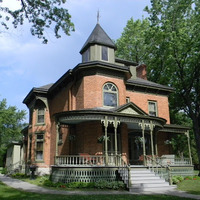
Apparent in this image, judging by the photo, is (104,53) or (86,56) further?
(86,56)

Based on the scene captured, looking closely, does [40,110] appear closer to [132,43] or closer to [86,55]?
[86,55]

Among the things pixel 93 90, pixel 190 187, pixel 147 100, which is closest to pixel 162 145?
pixel 147 100

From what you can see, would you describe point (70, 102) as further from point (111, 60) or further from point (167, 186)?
point (167, 186)

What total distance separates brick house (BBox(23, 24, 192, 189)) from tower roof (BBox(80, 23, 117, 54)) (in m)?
0.02

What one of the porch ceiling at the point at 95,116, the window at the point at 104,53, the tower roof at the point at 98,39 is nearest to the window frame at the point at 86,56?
the tower roof at the point at 98,39

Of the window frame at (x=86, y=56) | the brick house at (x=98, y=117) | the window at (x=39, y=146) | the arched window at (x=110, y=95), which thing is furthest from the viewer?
the window at (x=39, y=146)

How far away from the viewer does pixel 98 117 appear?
14938 mm

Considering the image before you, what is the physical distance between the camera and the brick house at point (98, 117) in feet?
50.8

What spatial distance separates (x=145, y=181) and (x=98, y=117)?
4.73m

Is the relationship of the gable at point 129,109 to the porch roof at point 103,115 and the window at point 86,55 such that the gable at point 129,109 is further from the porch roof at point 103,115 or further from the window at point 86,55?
the window at point 86,55

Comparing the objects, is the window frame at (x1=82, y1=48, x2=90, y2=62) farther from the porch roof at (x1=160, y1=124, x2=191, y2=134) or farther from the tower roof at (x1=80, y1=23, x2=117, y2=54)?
the porch roof at (x1=160, y1=124, x2=191, y2=134)

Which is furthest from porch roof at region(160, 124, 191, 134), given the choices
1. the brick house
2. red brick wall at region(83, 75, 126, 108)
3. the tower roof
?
the tower roof

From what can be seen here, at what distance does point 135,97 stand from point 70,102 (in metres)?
6.44

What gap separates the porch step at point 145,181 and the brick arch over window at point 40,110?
1210 centimetres
